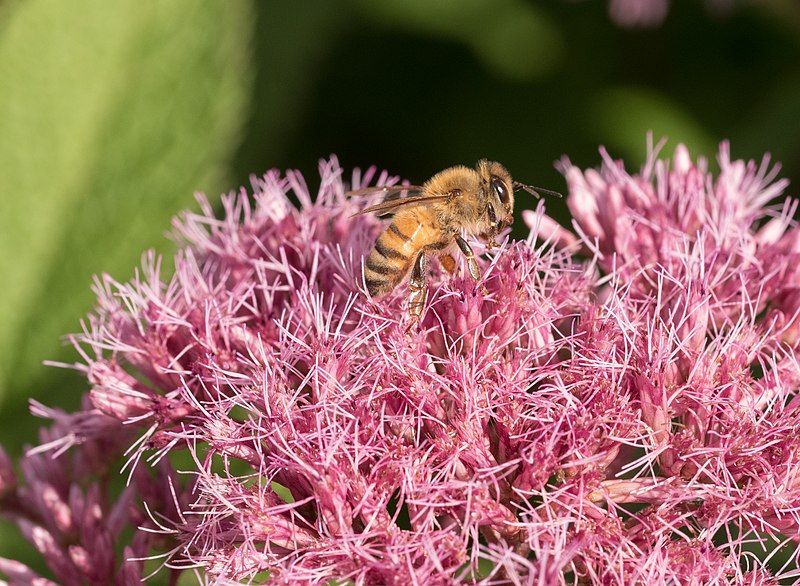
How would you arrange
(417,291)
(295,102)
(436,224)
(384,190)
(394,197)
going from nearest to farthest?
(417,291), (436,224), (384,190), (394,197), (295,102)

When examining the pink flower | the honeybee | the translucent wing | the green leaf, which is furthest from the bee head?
the pink flower

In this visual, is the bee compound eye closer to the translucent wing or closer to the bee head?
the bee head

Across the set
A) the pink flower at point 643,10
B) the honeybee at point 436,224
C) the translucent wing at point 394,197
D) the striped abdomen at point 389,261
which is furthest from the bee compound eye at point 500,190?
the pink flower at point 643,10

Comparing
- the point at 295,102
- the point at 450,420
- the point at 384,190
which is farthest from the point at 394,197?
the point at 295,102

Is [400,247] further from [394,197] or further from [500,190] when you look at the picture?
[394,197]

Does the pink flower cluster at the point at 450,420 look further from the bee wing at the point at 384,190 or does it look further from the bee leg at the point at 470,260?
the bee wing at the point at 384,190

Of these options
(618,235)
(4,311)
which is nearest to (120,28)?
(4,311)
